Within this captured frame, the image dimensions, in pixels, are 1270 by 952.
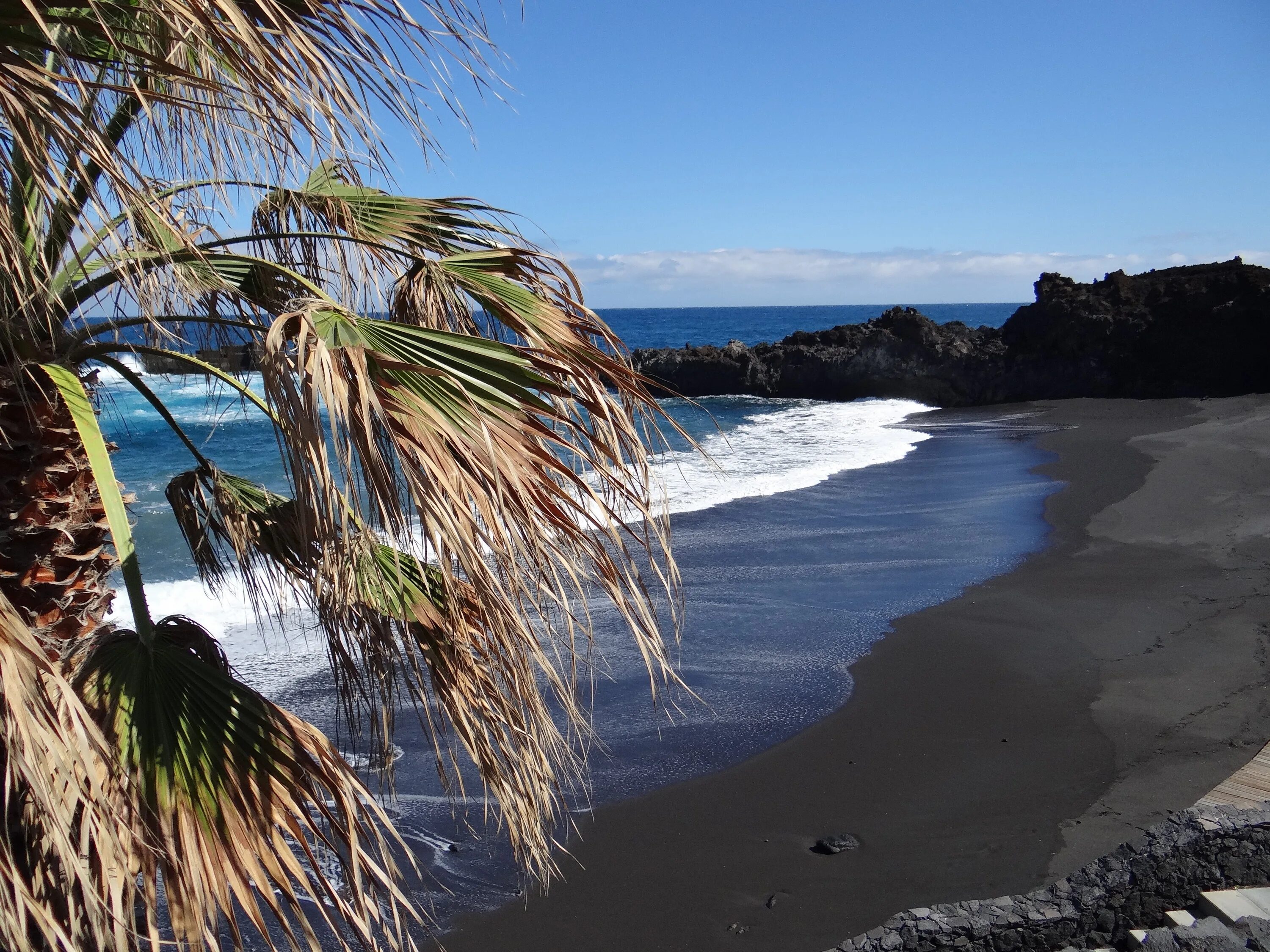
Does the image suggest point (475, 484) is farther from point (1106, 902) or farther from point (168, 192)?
point (1106, 902)

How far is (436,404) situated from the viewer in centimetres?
201

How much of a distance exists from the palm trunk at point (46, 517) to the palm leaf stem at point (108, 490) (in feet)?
0.21

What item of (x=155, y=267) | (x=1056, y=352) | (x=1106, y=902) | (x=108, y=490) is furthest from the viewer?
(x=1056, y=352)

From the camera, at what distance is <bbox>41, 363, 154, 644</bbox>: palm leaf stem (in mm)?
2141

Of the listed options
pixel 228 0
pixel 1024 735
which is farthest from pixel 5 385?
pixel 1024 735

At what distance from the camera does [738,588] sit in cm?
936

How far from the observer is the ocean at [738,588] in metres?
5.46

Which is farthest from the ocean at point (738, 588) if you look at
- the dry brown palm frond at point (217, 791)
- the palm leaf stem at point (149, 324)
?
the dry brown palm frond at point (217, 791)

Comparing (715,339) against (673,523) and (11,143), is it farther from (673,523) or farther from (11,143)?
(11,143)

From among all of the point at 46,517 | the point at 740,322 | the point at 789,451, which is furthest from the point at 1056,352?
the point at 740,322

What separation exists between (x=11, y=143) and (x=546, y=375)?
122 cm

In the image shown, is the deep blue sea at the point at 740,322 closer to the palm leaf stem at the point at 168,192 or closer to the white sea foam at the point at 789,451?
the white sea foam at the point at 789,451

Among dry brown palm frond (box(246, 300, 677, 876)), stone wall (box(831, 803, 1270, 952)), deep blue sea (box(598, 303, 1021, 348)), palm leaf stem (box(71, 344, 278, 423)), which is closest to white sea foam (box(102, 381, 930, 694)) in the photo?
dry brown palm frond (box(246, 300, 677, 876))

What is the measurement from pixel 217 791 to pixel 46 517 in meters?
0.99
